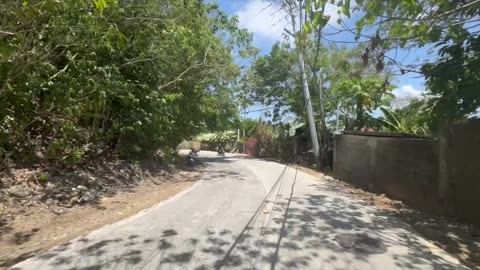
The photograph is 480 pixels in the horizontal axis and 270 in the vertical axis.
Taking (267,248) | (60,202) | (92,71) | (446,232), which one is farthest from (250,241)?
(92,71)

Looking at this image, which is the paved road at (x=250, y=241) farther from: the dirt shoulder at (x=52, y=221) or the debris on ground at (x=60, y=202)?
the debris on ground at (x=60, y=202)

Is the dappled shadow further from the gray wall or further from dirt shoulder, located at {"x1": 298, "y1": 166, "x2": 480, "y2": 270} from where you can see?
the gray wall

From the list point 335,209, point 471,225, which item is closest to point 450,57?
point 471,225

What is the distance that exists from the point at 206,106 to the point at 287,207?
11.9m

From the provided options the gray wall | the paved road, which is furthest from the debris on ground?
the gray wall

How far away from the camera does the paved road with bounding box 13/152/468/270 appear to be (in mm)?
5543

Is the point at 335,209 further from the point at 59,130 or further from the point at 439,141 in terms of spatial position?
the point at 59,130

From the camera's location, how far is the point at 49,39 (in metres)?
8.15

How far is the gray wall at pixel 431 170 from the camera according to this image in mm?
7719

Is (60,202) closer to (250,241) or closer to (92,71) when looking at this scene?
(92,71)

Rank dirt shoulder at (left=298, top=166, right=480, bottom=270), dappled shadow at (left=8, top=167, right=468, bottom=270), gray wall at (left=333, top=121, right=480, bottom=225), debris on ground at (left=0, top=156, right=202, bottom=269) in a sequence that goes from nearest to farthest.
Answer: dappled shadow at (left=8, top=167, right=468, bottom=270) → dirt shoulder at (left=298, top=166, right=480, bottom=270) → debris on ground at (left=0, top=156, right=202, bottom=269) → gray wall at (left=333, top=121, right=480, bottom=225)

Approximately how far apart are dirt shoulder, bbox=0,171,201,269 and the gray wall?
6805 mm

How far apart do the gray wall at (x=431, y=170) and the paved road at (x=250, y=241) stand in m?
1.17

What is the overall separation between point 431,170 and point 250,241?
16.9 ft
